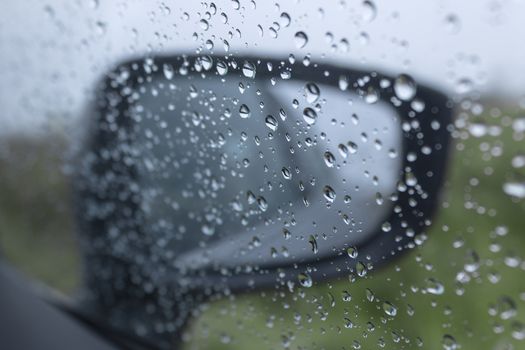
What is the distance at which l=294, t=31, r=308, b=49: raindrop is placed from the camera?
0.65m

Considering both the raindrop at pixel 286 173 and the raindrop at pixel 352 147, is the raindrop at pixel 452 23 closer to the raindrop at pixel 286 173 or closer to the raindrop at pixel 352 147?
the raindrop at pixel 352 147

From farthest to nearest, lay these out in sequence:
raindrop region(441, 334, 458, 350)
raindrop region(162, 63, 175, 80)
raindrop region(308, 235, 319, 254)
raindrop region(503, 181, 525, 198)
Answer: raindrop region(162, 63, 175, 80), raindrop region(308, 235, 319, 254), raindrop region(441, 334, 458, 350), raindrop region(503, 181, 525, 198)

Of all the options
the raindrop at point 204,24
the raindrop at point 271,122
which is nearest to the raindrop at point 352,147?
the raindrop at point 271,122

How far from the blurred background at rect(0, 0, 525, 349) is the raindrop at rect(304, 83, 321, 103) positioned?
0.03 m

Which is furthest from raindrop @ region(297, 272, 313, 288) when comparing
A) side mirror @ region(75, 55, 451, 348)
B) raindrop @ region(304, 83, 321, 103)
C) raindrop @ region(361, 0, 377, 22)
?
raindrop @ region(361, 0, 377, 22)

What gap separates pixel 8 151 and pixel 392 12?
1101 mm

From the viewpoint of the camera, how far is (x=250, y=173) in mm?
776

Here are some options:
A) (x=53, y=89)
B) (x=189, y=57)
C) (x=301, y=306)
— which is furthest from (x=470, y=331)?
(x=53, y=89)

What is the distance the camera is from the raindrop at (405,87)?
1.82 ft

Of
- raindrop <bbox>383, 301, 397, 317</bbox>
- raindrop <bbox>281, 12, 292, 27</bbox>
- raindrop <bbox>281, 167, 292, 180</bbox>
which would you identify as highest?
raindrop <bbox>281, 12, 292, 27</bbox>

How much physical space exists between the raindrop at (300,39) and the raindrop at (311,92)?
42 millimetres

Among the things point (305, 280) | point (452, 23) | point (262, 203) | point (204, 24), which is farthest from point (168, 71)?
point (452, 23)

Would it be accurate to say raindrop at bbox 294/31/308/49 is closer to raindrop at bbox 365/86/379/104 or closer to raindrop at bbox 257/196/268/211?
raindrop at bbox 365/86/379/104

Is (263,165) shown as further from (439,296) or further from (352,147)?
(439,296)
